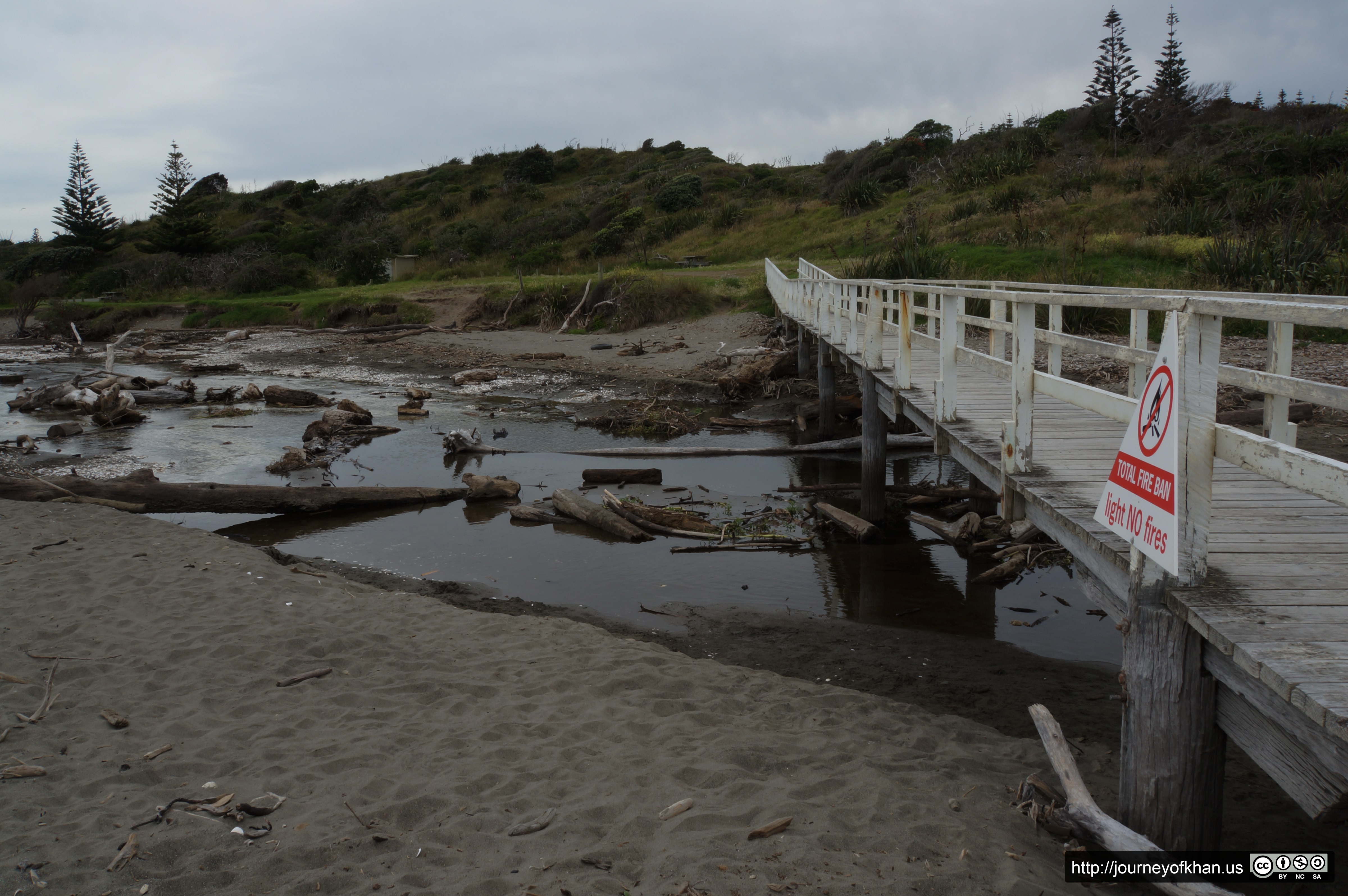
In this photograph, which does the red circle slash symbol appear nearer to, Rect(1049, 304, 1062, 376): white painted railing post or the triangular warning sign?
the triangular warning sign

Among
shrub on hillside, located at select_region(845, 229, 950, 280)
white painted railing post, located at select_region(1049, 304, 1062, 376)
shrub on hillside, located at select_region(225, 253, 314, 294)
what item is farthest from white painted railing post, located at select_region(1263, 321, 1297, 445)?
shrub on hillside, located at select_region(225, 253, 314, 294)

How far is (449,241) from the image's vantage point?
154 feet

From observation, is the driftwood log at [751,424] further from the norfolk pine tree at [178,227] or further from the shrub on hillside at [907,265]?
the norfolk pine tree at [178,227]

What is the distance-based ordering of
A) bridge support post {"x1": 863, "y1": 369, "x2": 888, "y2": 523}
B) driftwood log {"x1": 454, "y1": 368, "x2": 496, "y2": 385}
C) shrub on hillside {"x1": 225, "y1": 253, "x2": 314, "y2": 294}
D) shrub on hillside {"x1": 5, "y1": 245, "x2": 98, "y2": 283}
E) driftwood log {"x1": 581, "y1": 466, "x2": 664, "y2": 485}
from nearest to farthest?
bridge support post {"x1": 863, "y1": 369, "x2": 888, "y2": 523} < driftwood log {"x1": 581, "y1": 466, "x2": 664, "y2": 485} < driftwood log {"x1": 454, "y1": 368, "x2": 496, "y2": 385} < shrub on hillside {"x1": 225, "y1": 253, "x2": 314, "y2": 294} < shrub on hillside {"x1": 5, "y1": 245, "x2": 98, "y2": 283}

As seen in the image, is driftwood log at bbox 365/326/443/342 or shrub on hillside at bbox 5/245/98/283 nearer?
driftwood log at bbox 365/326/443/342

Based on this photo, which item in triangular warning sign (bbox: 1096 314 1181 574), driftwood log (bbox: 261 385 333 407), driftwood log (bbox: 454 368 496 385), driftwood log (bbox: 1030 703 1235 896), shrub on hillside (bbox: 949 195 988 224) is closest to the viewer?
triangular warning sign (bbox: 1096 314 1181 574)

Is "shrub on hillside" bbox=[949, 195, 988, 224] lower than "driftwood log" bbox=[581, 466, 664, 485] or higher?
higher

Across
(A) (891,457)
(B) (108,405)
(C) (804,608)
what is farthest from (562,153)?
(C) (804,608)

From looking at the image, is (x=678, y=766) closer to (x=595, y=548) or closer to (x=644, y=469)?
(x=595, y=548)

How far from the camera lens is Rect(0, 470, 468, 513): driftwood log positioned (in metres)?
10.3

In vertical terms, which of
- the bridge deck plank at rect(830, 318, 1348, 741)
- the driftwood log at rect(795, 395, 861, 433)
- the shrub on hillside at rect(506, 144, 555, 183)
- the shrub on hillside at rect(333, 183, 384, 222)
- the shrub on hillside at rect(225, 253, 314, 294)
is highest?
the shrub on hillside at rect(506, 144, 555, 183)

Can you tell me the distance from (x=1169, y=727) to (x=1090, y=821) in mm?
520

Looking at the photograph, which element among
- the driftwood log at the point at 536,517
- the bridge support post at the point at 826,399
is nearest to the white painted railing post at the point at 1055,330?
the driftwood log at the point at 536,517

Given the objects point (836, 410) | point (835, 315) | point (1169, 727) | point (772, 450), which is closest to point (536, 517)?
point (772, 450)
